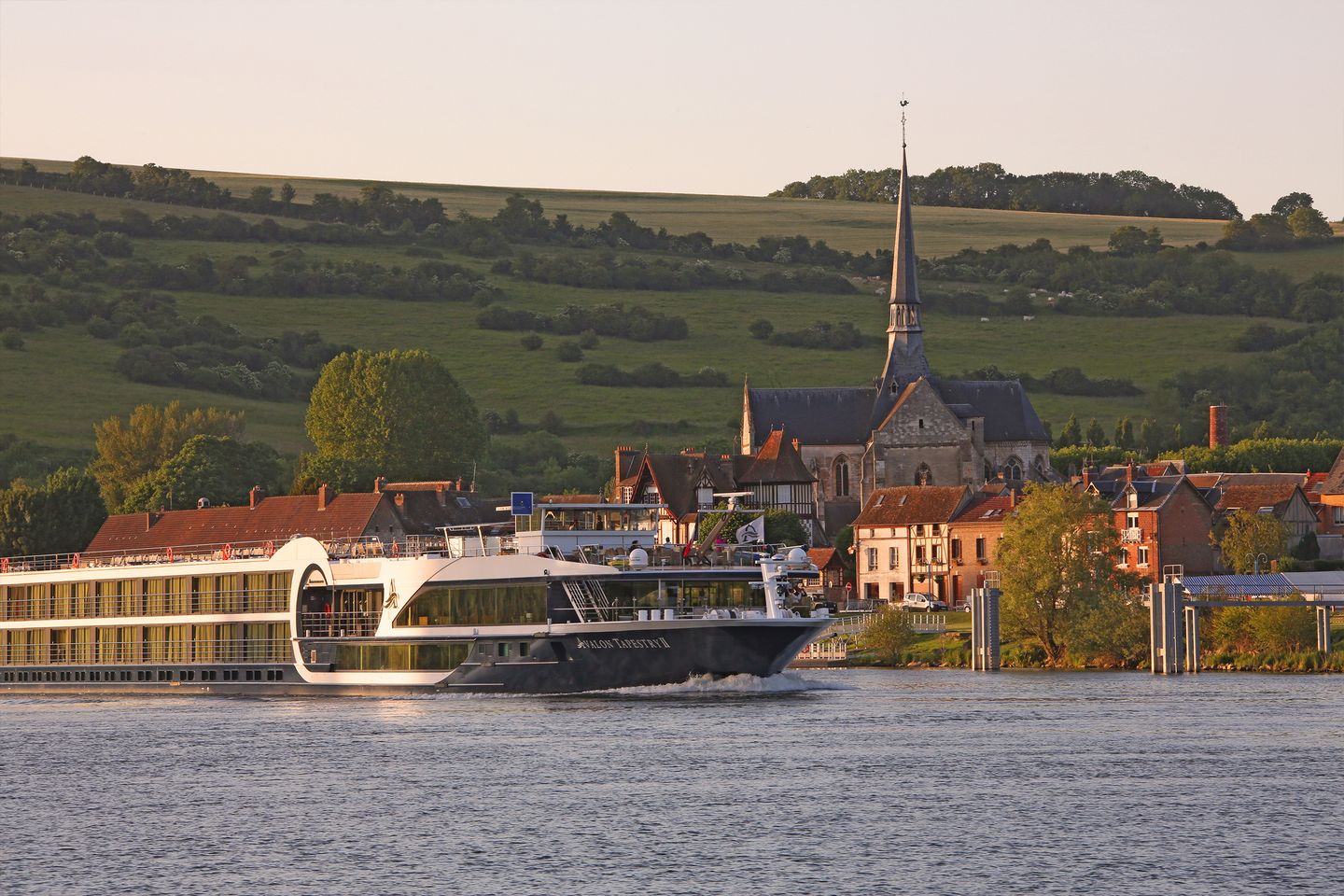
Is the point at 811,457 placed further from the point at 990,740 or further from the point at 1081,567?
the point at 990,740

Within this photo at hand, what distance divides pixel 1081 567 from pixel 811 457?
68.1 m

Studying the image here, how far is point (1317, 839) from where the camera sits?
146 ft

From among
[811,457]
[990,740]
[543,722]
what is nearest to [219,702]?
[543,722]

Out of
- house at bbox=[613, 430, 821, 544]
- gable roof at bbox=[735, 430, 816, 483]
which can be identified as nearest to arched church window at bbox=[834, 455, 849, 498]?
house at bbox=[613, 430, 821, 544]

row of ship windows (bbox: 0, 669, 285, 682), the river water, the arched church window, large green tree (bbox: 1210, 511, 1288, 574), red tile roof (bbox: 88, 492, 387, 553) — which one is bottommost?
the river water

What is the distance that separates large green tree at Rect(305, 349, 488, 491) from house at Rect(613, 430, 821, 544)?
2223 centimetres

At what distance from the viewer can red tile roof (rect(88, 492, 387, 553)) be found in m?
125

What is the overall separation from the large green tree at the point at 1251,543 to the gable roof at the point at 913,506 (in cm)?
1864

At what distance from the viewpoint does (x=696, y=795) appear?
52.1 metres

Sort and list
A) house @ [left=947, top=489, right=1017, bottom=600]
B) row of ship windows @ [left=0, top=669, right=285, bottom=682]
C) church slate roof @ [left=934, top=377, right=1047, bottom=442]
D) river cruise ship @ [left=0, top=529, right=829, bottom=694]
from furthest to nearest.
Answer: church slate roof @ [left=934, top=377, right=1047, bottom=442]
house @ [left=947, top=489, right=1017, bottom=600]
row of ship windows @ [left=0, top=669, right=285, bottom=682]
river cruise ship @ [left=0, top=529, right=829, bottom=694]

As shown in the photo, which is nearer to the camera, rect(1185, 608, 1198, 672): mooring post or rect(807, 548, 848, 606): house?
rect(1185, 608, 1198, 672): mooring post

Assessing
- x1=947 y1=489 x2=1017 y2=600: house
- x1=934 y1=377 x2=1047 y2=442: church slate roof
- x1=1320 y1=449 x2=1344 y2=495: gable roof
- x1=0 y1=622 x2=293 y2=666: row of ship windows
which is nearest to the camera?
x1=0 y1=622 x2=293 y2=666: row of ship windows

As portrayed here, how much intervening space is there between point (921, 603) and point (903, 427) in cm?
3732

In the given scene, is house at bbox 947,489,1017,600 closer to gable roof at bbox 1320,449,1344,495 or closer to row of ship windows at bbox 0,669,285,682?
gable roof at bbox 1320,449,1344,495
